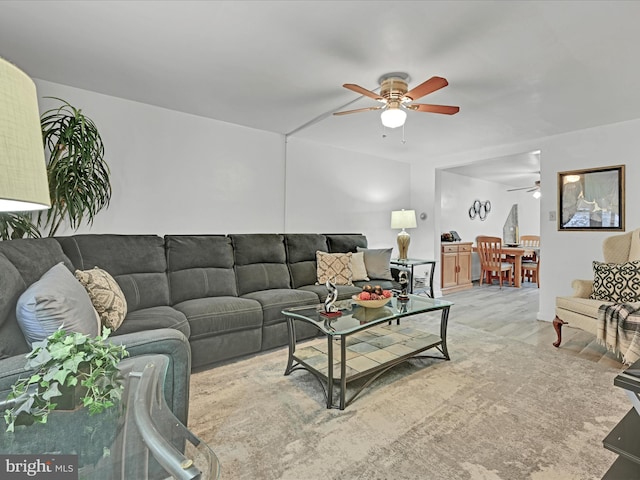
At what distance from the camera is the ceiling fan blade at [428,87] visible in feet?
6.77

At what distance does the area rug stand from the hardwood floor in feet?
1.19

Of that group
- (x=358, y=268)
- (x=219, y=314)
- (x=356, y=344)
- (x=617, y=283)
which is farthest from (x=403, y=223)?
(x=219, y=314)

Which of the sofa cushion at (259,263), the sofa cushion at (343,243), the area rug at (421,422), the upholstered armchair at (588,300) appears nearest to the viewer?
the area rug at (421,422)

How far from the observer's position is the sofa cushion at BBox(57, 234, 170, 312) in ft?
8.15

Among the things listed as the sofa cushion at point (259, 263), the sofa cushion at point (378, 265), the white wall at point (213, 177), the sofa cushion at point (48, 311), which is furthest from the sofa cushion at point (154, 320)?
the sofa cushion at point (378, 265)

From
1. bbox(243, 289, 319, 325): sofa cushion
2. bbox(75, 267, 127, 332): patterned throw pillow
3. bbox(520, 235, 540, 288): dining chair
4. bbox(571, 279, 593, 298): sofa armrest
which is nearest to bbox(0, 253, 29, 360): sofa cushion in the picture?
bbox(75, 267, 127, 332): patterned throw pillow

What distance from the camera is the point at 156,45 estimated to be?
214cm

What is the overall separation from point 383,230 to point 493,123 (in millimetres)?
2343

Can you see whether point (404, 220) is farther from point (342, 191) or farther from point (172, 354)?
point (172, 354)

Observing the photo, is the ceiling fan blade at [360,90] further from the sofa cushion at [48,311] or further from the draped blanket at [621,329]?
the draped blanket at [621,329]

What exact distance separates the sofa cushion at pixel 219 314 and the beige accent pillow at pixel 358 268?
1.42 m

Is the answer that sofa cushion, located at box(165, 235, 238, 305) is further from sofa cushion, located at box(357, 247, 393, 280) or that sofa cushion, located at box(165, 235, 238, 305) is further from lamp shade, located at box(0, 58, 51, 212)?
lamp shade, located at box(0, 58, 51, 212)

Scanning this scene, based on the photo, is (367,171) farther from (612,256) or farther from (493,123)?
(612,256)

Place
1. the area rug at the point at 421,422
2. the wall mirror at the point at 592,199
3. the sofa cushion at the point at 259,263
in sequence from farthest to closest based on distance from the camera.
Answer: the wall mirror at the point at 592,199 < the sofa cushion at the point at 259,263 < the area rug at the point at 421,422
